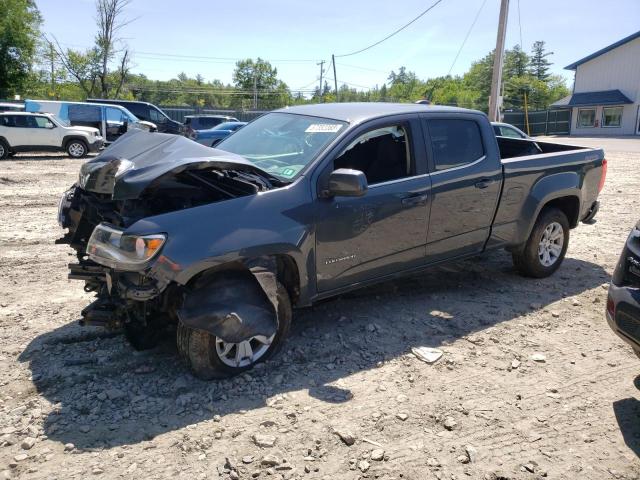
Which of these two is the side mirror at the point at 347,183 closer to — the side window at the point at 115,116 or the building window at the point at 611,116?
the side window at the point at 115,116

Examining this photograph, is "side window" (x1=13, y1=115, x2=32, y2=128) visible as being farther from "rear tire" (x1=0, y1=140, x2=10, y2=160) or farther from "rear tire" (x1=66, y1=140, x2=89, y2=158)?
"rear tire" (x1=66, y1=140, x2=89, y2=158)

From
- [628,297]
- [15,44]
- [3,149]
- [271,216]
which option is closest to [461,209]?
[628,297]

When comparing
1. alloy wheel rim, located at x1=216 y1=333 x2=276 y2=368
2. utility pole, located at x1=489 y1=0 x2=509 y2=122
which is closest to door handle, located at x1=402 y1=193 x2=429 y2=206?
alloy wheel rim, located at x1=216 y1=333 x2=276 y2=368

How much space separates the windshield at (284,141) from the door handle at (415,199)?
31.7 inches

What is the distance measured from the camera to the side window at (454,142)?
463 centimetres

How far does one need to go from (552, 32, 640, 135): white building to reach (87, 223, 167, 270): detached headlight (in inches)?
1762

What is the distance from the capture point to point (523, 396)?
351 cm

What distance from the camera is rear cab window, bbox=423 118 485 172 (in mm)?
4613

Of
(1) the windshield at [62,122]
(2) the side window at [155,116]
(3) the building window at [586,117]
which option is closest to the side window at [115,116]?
(1) the windshield at [62,122]

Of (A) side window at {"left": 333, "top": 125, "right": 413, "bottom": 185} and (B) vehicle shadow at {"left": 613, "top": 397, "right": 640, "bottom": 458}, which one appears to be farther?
(A) side window at {"left": 333, "top": 125, "right": 413, "bottom": 185}

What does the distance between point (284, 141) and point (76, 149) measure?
16.0 meters

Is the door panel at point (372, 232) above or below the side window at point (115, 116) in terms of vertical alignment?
below

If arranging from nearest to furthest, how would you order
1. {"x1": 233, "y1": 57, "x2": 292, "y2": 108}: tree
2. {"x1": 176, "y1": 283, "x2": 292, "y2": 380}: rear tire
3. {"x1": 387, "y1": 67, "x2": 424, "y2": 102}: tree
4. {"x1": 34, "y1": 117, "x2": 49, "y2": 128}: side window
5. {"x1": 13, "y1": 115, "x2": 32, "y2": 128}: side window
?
1. {"x1": 176, "y1": 283, "x2": 292, "y2": 380}: rear tire
2. {"x1": 13, "y1": 115, "x2": 32, "y2": 128}: side window
3. {"x1": 34, "y1": 117, "x2": 49, "y2": 128}: side window
4. {"x1": 387, "y1": 67, "x2": 424, "y2": 102}: tree
5. {"x1": 233, "y1": 57, "x2": 292, "y2": 108}: tree

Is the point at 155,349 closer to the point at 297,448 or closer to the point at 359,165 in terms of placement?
the point at 297,448
